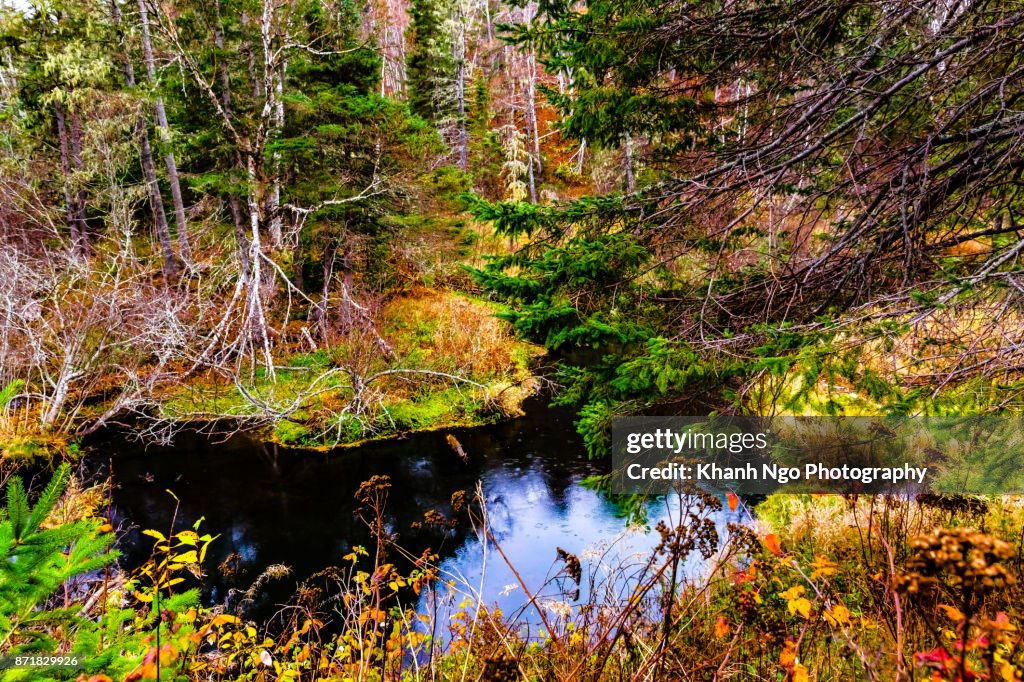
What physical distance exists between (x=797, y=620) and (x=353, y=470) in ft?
26.3

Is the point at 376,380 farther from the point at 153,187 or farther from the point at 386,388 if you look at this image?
the point at 153,187

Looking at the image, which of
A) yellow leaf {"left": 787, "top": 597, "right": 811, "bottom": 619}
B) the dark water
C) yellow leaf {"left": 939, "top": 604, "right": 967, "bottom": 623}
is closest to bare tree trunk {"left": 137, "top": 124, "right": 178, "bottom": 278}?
the dark water

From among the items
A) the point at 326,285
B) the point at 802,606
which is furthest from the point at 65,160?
the point at 802,606

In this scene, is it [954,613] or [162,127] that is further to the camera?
[162,127]

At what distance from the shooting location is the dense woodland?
2635 mm

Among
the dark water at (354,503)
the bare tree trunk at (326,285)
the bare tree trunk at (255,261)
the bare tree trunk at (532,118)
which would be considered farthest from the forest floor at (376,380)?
the bare tree trunk at (532,118)

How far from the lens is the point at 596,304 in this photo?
4.29 meters

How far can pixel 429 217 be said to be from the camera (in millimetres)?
14352

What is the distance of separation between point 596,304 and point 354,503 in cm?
639

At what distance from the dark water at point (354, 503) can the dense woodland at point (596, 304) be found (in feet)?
1.86

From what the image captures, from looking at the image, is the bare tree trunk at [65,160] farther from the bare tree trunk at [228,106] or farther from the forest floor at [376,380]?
the forest floor at [376,380]

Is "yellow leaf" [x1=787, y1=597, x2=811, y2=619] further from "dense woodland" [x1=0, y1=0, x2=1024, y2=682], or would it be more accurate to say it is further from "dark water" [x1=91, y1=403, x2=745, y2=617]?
"dark water" [x1=91, y1=403, x2=745, y2=617]

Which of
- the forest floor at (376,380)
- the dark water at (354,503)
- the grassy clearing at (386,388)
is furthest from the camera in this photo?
the grassy clearing at (386,388)

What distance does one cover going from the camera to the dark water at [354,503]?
23.8ft
